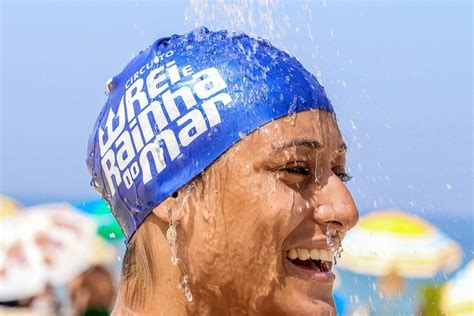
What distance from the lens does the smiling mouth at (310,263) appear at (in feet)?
10.7

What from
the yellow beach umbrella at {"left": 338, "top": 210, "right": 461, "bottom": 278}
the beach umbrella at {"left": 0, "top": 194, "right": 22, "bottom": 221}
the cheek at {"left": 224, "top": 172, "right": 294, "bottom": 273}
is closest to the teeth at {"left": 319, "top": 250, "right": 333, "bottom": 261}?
the cheek at {"left": 224, "top": 172, "right": 294, "bottom": 273}

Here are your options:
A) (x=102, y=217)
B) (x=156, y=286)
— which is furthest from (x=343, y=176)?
(x=102, y=217)

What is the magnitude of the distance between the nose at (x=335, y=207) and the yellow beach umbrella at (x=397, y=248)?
34.7ft

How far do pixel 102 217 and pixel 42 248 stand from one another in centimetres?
95

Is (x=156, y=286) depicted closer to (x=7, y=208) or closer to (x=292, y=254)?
(x=292, y=254)

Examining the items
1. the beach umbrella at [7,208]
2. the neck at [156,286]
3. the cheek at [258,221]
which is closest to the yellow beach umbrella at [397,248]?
the beach umbrella at [7,208]

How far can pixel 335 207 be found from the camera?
3295 millimetres

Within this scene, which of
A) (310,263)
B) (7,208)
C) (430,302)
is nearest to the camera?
(310,263)

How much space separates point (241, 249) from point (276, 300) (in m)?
0.20

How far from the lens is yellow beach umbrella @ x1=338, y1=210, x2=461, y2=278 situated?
1412cm

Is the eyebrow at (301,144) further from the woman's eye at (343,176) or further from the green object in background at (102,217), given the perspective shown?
the green object in background at (102,217)

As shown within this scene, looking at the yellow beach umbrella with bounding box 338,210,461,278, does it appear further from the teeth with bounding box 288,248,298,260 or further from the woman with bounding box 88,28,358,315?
the teeth with bounding box 288,248,298,260

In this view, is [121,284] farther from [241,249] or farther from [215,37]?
[215,37]

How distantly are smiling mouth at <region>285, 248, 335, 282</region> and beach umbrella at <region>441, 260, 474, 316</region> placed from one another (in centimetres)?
702
